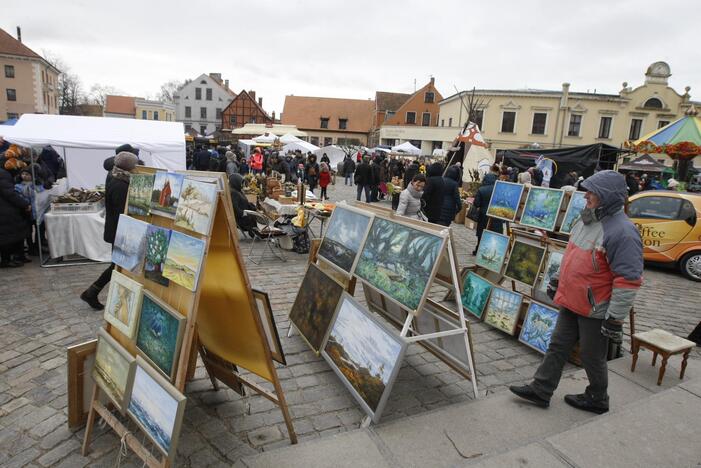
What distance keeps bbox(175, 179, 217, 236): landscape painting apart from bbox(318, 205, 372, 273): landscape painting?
160 cm

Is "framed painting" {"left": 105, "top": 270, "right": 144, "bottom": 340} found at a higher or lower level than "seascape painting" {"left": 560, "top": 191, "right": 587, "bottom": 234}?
lower

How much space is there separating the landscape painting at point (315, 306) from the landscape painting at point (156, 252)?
1.66 metres

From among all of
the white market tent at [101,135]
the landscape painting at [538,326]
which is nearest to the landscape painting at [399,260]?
the landscape painting at [538,326]

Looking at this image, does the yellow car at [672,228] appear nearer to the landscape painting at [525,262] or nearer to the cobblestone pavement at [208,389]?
the cobblestone pavement at [208,389]

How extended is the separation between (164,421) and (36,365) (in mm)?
2446

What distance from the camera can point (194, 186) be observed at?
2396 millimetres

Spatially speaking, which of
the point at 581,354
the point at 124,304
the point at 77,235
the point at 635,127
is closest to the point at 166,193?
the point at 124,304

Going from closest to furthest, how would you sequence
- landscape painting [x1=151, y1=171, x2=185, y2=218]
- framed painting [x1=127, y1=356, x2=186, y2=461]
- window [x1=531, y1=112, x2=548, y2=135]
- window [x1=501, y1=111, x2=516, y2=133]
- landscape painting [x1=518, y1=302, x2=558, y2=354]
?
framed painting [x1=127, y1=356, x2=186, y2=461], landscape painting [x1=151, y1=171, x2=185, y2=218], landscape painting [x1=518, y1=302, x2=558, y2=354], window [x1=531, y1=112, x2=548, y2=135], window [x1=501, y1=111, x2=516, y2=133]

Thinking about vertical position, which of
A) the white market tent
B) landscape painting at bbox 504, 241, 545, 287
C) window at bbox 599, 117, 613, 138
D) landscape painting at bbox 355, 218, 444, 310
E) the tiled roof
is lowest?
landscape painting at bbox 504, 241, 545, 287

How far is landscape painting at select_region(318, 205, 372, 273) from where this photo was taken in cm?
370

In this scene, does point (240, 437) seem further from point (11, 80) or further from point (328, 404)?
point (11, 80)

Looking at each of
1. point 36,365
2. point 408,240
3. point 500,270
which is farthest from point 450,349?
point 36,365

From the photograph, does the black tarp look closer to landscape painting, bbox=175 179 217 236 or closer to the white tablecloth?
the white tablecloth

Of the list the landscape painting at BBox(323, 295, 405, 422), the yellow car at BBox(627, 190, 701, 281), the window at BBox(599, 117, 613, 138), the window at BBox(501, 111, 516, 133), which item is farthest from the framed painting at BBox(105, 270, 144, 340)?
the window at BBox(599, 117, 613, 138)
